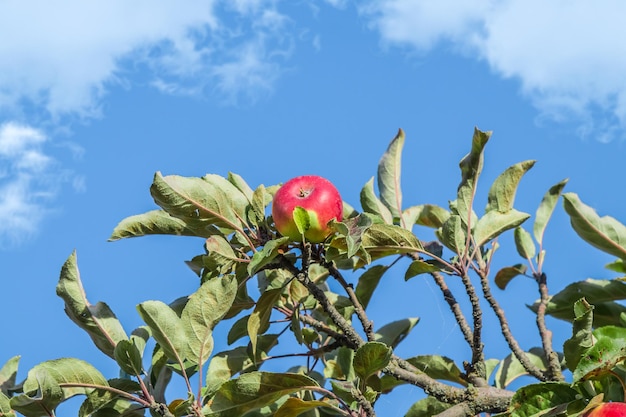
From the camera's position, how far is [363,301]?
326 centimetres

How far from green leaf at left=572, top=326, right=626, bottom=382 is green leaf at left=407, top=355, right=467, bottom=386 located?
3.67 feet

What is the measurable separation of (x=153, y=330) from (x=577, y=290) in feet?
5.07

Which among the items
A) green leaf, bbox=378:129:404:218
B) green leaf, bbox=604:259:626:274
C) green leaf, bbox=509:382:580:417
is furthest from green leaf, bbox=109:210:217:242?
green leaf, bbox=604:259:626:274

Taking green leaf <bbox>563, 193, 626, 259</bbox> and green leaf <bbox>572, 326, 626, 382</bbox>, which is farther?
green leaf <bbox>563, 193, 626, 259</bbox>

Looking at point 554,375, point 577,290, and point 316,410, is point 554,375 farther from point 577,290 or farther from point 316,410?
point 316,410

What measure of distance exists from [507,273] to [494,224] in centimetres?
69

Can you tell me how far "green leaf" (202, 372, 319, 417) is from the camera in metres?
2.46

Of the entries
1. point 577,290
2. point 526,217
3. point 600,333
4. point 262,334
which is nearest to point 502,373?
point 577,290

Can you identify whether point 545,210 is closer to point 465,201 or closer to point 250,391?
point 465,201

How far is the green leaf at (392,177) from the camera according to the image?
3215mm

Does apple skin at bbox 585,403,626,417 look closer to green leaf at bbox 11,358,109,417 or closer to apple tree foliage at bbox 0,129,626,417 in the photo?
apple tree foliage at bbox 0,129,626,417

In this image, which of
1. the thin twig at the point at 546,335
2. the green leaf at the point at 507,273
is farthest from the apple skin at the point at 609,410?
the green leaf at the point at 507,273

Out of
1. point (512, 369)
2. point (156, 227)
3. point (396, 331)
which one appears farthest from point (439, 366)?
point (156, 227)

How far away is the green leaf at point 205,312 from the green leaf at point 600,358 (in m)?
0.97
